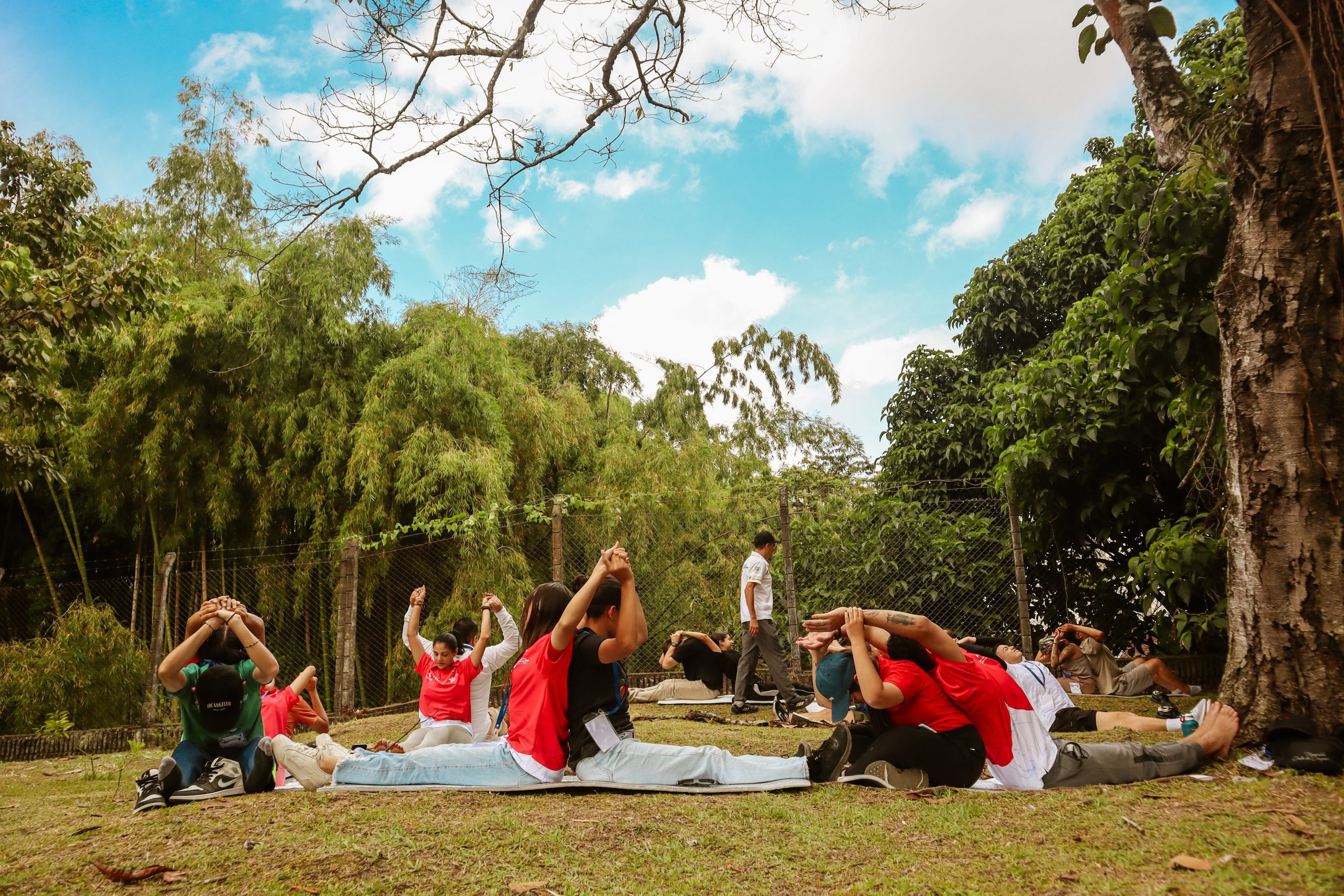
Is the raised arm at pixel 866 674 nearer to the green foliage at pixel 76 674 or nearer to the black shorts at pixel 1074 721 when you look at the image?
the black shorts at pixel 1074 721

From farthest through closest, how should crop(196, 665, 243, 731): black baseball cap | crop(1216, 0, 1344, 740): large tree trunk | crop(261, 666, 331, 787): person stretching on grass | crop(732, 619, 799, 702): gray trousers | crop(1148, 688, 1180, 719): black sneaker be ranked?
crop(732, 619, 799, 702): gray trousers, crop(1148, 688, 1180, 719): black sneaker, crop(261, 666, 331, 787): person stretching on grass, crop(196, 665, 243, 731): black baseball cap, crop(1216, 0, 1344, 740): large tree trunk

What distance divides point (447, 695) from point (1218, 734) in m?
4.32

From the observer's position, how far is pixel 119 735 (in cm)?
794

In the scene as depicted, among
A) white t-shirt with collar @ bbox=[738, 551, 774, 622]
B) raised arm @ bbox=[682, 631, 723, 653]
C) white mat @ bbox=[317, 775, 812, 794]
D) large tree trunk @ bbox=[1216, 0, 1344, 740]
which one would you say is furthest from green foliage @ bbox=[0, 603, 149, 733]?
large tree trunk @ bbox=[1216, 0, 1344, 740]

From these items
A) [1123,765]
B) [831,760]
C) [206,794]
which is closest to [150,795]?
[206,794]

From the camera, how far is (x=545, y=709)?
3811mm

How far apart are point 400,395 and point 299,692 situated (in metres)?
5.09

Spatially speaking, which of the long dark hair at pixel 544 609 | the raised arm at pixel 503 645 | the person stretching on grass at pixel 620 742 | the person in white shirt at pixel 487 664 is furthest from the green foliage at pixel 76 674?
the person stretching on grass at pixel 620 742

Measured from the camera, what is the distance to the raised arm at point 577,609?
3549 mm

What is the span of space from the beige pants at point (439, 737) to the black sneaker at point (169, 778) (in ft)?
5.26

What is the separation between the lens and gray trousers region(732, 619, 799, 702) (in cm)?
716

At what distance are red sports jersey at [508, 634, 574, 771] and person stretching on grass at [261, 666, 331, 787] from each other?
73.3 inches

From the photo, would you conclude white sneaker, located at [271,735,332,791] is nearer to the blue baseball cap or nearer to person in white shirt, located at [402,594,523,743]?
person in white shirt, located at [402,594,523,743]

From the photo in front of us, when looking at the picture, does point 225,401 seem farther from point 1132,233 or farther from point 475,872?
point 1132,233
